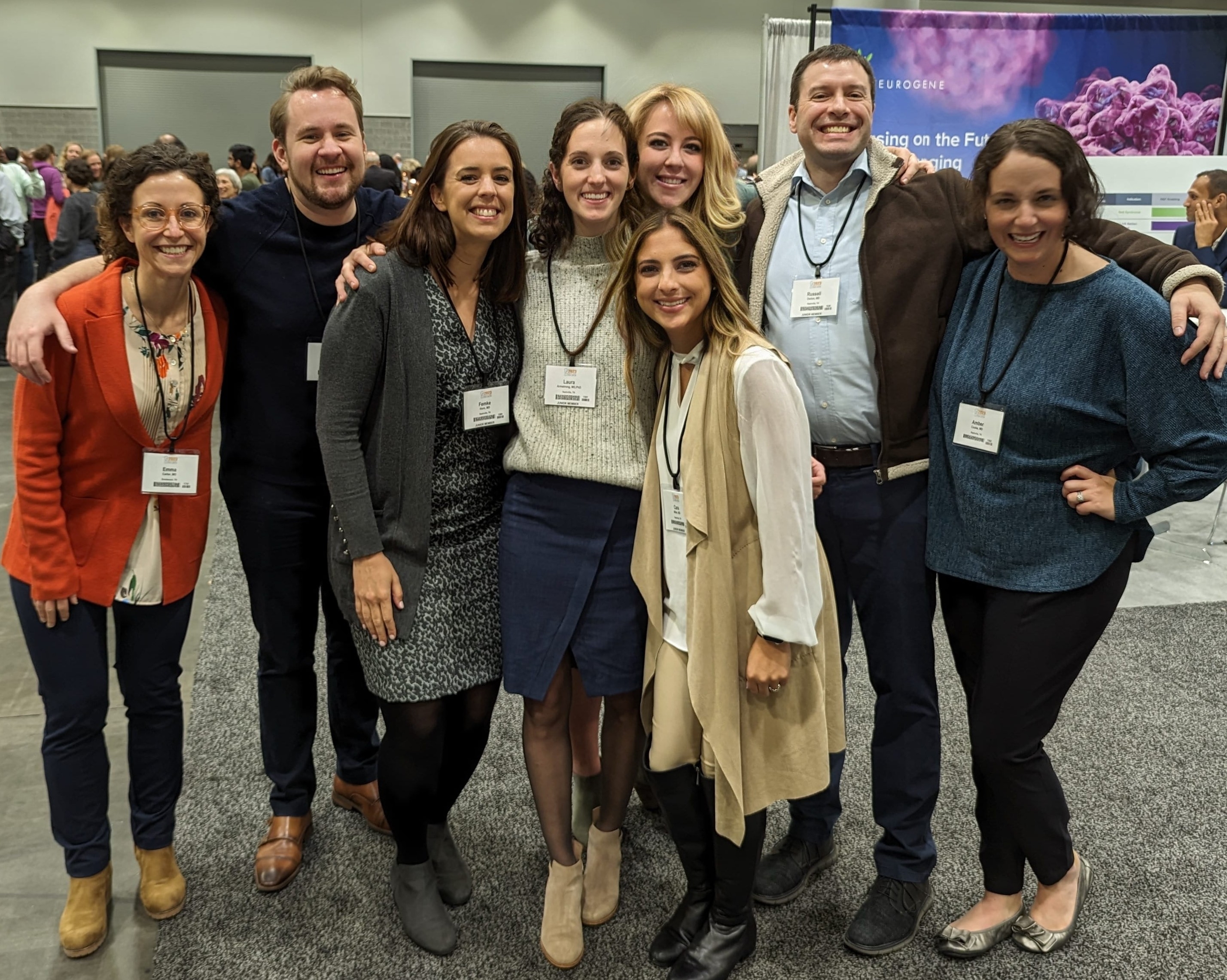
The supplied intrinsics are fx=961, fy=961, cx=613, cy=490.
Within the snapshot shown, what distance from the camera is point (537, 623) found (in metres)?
1.95

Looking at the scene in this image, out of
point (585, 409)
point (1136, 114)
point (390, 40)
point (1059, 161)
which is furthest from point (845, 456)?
A: point (390, 40)

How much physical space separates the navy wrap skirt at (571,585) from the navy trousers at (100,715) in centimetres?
75

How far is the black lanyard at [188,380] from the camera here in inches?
77.2

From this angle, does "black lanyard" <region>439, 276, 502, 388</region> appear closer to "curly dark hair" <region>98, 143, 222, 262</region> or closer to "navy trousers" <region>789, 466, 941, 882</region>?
"curly dark hair" <region>98, 143, 222, 262</region>

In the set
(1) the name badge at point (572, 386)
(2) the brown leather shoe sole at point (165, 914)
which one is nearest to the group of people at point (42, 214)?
(2) the brown leather shoe sole at point (165, 914)

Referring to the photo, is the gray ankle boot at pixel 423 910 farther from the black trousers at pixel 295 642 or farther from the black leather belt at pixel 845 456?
the black leather belt at pixel 845 456

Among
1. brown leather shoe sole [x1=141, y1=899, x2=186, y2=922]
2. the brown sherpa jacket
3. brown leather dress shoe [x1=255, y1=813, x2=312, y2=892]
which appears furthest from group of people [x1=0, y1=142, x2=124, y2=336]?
the brown sherpa jacket

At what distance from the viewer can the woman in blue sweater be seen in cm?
173

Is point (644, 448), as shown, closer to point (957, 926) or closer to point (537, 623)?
point (537, 623)

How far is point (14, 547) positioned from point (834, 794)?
6.24 ft

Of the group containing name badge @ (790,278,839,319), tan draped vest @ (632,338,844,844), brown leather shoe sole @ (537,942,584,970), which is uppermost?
name badge @ (790,278,839,319)

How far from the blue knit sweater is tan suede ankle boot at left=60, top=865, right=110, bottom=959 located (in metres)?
1.95

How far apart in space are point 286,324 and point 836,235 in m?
1.19

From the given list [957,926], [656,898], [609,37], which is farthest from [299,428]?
[609,37]
